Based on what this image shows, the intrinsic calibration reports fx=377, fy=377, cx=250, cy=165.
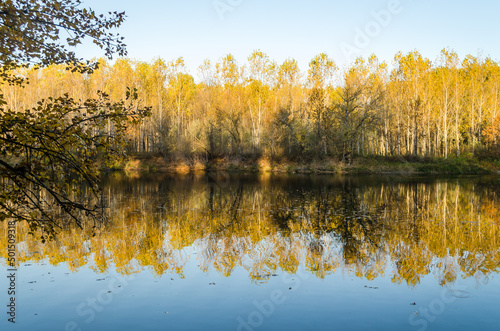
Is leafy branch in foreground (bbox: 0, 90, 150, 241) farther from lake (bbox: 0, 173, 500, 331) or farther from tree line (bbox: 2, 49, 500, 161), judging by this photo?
tree line (bbox: 2, 49, 500, 161)

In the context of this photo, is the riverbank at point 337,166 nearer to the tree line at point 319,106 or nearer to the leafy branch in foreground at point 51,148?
the tree line at point 319,106

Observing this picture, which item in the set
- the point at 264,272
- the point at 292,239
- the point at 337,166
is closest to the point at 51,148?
the point at 264,272

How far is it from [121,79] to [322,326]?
59.5 metres

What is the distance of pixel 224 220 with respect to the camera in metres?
17.0

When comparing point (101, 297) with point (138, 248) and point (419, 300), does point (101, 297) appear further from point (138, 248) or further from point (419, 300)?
point (419, 300)

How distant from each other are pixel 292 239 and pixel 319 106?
38.8m

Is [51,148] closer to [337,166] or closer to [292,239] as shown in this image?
[292,239]

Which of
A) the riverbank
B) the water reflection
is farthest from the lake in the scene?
the riverbank

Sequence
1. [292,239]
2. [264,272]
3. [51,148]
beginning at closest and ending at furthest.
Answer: [51,148]
[264,272]
[292,239]

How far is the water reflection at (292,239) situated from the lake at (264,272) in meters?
0.05

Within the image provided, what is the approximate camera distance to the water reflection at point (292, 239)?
10.6 metres

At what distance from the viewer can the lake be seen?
7516 millimetres

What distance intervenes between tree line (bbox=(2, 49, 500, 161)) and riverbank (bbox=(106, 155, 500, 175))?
1383 mm

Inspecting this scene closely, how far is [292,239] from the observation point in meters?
13.4
